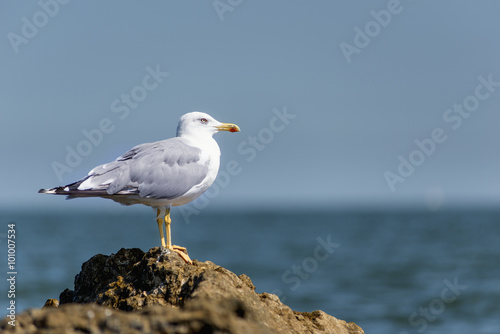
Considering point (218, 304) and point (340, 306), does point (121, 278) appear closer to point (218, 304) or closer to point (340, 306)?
point (218, 304)

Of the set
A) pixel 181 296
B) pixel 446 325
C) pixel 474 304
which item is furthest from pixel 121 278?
pixel 474 304

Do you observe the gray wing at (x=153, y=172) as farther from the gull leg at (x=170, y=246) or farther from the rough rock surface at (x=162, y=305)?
the rough rock surface at (x=162, y=305)

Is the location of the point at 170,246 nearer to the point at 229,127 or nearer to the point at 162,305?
the point at 162,305

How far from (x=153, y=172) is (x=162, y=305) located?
2017 millimetres

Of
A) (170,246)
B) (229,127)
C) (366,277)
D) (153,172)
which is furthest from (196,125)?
(366,277)

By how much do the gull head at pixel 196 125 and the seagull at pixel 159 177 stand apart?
0.15 m

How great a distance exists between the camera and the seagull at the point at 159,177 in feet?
23.5

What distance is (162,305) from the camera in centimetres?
565

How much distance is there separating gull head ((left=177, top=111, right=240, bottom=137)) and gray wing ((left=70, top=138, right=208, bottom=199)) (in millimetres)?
324

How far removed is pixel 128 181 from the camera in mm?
7254

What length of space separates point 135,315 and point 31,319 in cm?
66

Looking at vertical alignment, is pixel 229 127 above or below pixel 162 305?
above

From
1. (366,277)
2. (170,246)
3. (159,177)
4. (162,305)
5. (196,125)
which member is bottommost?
(162,305)

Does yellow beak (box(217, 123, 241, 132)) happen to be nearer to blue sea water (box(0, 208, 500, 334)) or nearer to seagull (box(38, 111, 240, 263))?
seagull (box(38, 111, 240, 263))
